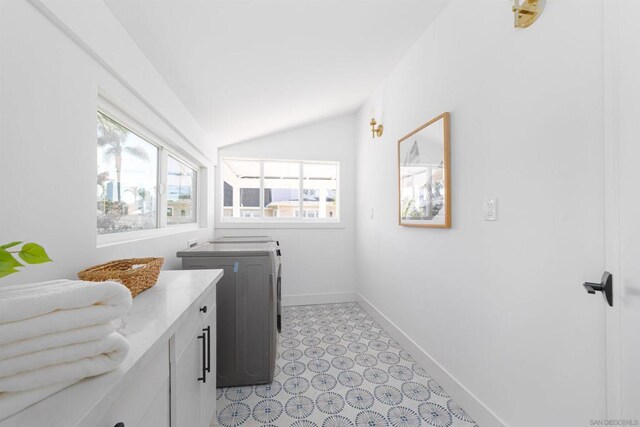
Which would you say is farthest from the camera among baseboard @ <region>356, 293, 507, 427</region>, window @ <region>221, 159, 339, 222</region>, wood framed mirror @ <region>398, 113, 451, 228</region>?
window @ <region>221, 159, 339, 222</region>

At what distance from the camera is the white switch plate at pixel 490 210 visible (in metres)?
1.41

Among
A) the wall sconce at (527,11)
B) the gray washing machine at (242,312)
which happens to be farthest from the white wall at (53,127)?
the wall sconce at (527,11)

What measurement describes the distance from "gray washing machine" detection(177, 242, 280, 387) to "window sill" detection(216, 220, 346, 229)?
1612 mm

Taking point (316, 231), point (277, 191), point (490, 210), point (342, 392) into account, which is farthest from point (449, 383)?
point (277, 191)

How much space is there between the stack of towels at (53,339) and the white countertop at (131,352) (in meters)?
0.02

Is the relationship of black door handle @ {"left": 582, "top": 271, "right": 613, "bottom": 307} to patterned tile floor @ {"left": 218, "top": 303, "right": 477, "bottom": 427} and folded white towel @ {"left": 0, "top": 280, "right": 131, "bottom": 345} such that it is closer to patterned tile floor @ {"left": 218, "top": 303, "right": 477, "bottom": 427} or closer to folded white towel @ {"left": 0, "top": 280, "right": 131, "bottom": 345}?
patterned tile floor @ {"left": 218, "top": 303, "right": 477, "bottom": 427}

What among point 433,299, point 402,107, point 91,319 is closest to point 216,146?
point 402,107

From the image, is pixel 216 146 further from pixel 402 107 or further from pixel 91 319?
pixel 91 319

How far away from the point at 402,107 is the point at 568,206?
1.60 meters

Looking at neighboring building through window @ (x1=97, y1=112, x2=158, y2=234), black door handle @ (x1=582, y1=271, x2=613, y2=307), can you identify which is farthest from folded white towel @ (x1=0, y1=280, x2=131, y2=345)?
black door handle @ (x1=582, y1=271, x2=613, y2=307)

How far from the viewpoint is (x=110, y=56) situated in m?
1.16

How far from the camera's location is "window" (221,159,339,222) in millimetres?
3580

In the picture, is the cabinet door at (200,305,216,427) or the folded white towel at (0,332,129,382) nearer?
the folded white towel at (0,332,129,382)

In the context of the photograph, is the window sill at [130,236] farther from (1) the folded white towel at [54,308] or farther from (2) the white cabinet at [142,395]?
(1) the folded white towel at [54,308]
